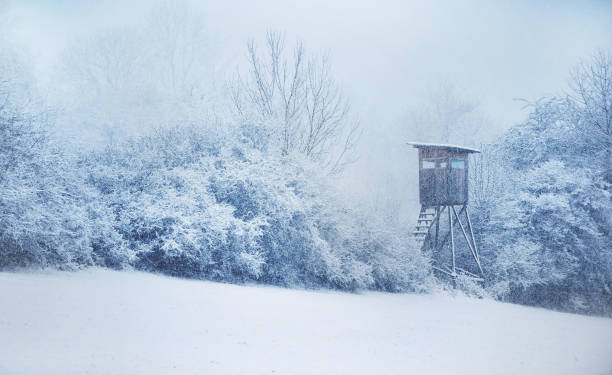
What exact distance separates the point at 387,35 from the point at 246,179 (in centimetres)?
588

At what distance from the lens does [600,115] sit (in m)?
13.0

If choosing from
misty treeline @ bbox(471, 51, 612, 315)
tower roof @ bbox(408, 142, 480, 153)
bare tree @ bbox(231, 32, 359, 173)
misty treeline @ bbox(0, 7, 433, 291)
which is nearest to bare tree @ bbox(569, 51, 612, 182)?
misty treeline @ bbox(471, 51, 612, 315)

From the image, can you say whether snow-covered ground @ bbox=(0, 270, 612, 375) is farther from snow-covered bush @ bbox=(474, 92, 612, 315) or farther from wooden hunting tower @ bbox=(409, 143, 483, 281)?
wooden hunting tower @ bbox=(409, 143, 483, 281)

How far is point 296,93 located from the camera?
12.3 m

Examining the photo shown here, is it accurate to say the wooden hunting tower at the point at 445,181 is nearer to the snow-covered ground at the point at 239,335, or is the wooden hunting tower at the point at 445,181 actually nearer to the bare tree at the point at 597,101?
the bare tree at the point at 597,101

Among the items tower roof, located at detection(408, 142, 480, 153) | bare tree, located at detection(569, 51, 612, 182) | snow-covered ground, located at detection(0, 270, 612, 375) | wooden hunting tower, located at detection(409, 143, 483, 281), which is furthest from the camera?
bare tree, located at detection(569, 51, 612, 182)

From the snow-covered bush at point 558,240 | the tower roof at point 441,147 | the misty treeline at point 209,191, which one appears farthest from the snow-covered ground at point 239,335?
the tower roof at point 441,147

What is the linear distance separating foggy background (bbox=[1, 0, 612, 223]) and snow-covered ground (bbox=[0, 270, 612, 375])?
4.19m

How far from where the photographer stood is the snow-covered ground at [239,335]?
4121mm

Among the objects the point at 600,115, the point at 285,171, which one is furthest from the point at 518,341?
the point at 600,115

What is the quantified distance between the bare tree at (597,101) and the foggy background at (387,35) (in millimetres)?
455

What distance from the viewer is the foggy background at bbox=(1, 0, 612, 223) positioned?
9500mm

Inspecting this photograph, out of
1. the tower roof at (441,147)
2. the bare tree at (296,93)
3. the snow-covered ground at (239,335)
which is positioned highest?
the bare tree at (296,93)

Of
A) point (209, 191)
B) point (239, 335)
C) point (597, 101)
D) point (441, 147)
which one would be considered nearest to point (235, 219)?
point (209, 191)
